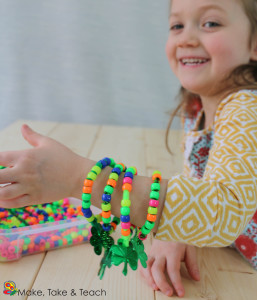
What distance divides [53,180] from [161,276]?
9.5 inches

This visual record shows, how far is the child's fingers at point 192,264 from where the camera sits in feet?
1.90

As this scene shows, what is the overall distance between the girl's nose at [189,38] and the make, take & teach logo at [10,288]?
564 mm

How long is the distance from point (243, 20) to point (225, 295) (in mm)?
513

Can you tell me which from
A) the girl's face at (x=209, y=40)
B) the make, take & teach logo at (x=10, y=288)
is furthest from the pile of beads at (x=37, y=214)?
the girl's face at (x=209, y=40)

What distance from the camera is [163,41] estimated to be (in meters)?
1.71

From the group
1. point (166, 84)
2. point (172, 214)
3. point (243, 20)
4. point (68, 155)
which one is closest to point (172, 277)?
point (172, 214)

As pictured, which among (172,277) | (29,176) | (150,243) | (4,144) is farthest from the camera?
(4,144)

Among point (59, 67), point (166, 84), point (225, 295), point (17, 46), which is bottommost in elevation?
point (225, 295)

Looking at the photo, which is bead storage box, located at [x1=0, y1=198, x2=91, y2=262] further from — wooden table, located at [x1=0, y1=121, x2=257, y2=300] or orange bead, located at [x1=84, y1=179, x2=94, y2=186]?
orange bead, located at [x1=84, y1=179, x2=94, y2=186]

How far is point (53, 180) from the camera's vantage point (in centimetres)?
48

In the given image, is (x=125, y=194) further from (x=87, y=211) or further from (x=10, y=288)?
(x=10, y=288)

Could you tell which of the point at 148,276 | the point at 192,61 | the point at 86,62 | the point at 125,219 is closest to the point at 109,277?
the point at 148,276

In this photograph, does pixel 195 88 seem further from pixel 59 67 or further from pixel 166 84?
pixel 59 67

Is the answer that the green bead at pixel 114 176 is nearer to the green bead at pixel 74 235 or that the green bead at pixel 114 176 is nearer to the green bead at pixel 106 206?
the green bead at pixel 106 206
